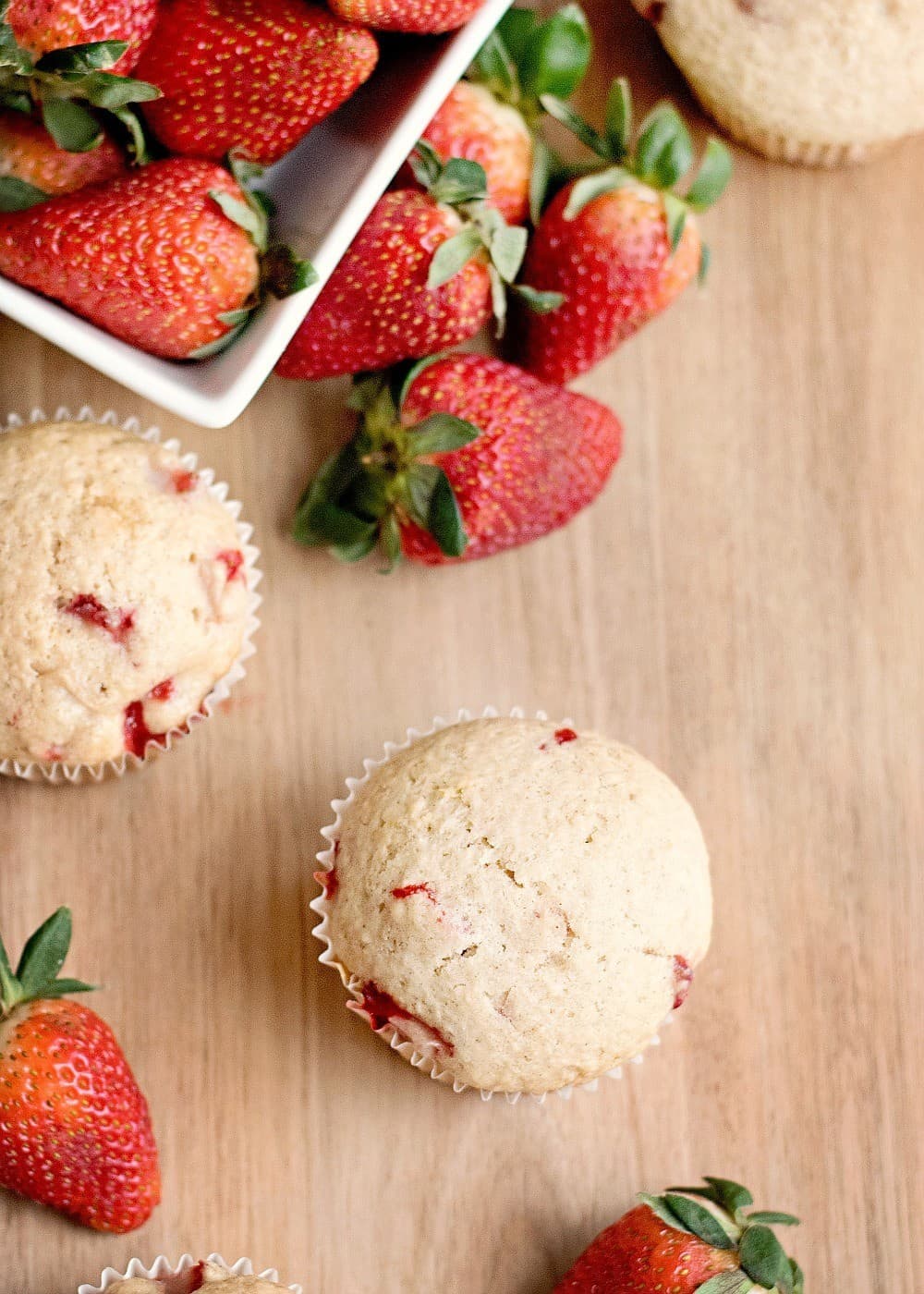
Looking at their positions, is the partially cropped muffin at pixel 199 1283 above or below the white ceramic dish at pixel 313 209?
below

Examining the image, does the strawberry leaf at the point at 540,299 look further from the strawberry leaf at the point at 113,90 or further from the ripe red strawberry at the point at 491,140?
the strawberry leaf at the point at 113,90

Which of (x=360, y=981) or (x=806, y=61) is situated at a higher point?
(x=806, y=61)

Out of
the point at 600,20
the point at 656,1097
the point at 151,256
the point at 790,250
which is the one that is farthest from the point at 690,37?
the point at 656,1097

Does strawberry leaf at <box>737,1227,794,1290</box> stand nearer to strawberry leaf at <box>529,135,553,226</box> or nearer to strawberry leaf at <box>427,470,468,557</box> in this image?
strawberry leaf at <box>427,470,468,557</box>

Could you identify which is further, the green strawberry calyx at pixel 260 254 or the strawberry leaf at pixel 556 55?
the strawberry leaf at pixel 556 55

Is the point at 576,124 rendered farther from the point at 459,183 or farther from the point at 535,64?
the point at 459,183

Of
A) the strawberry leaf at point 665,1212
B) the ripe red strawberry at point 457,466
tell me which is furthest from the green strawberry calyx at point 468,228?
the strawberry leaf at point 665,1212

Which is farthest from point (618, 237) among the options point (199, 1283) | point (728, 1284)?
point (199, 1283)
